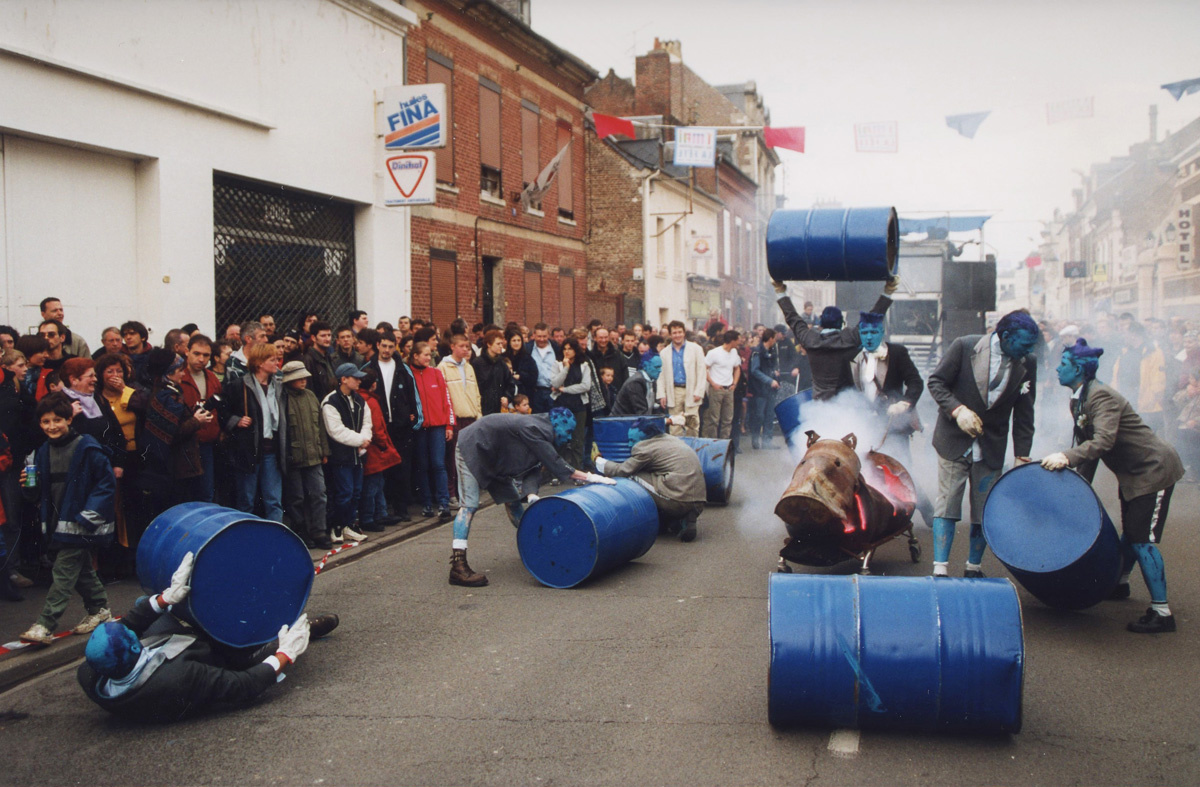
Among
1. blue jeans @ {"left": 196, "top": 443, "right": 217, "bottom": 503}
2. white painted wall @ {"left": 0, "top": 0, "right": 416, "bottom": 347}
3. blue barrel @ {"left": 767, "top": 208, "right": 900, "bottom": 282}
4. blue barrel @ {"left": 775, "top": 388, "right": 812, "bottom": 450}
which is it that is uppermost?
white painted wall @ {"left": 0, "top": 0, "right": 416, "bottom": 347}

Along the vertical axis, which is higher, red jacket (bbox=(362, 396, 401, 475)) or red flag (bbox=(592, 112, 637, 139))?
red flag (bbox=(592, 112, 637, 139))

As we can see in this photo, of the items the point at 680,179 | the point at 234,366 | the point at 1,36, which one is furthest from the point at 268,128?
the point at 680,179

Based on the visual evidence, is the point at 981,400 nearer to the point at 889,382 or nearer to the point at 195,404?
the point at 889,382

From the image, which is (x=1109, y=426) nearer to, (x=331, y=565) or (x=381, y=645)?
(x=381, y=645)

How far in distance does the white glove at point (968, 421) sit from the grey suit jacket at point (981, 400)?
0.09 m

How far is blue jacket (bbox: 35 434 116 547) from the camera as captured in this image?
227 inches

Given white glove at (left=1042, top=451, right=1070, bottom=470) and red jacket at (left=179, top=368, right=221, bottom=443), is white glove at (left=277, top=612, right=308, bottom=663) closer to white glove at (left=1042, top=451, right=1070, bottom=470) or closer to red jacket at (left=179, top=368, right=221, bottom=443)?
red jacket at (left=179, top=368, right=221, bottom=443)

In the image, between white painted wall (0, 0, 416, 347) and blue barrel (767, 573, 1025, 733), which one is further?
white painted wall (0, 0, 416, 347)

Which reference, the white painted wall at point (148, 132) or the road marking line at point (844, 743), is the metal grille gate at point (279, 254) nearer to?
the white painted wall at point (148, 132)

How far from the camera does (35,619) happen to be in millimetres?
6473

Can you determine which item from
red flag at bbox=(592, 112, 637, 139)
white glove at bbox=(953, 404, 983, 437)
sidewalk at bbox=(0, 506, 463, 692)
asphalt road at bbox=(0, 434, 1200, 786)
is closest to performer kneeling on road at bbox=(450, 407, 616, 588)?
asphalt road at bbox=(0, 434, 1200, 786)

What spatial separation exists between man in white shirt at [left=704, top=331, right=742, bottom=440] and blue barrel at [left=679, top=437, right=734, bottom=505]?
14.2ft

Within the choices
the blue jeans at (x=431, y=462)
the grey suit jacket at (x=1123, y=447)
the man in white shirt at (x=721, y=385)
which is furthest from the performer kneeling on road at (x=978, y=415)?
the man in white shirt at (x=721, y=385)

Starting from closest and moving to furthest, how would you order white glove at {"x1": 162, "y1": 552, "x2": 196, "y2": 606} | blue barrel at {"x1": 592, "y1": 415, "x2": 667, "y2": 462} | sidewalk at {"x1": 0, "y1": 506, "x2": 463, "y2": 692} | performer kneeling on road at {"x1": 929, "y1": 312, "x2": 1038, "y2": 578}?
white glove at {"x1": 162, "y1": 552, "x2": 196, "y2": 606} < sidewalk at {"x1": 0, "y1": 506, "x2": 463, "y2": 692} < performer kneeling on road at {"x1": 929, "y1": 312, "x2": 1038, "y2": 578} < blue barrel at {"x1": 592, "y1": 415, "x2": 667, "y2": 462}
